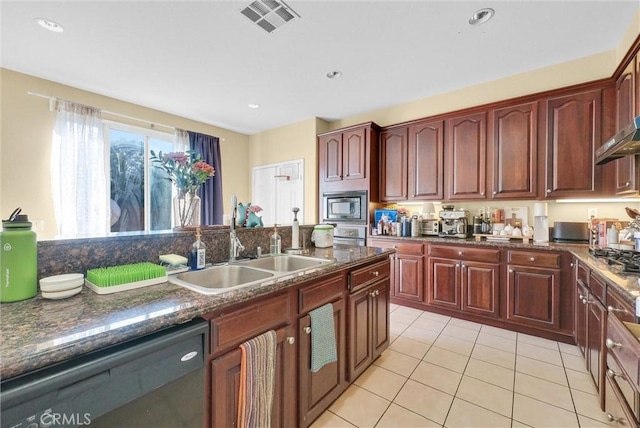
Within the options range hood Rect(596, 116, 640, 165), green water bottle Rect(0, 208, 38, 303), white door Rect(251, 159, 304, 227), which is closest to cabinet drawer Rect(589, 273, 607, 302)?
range hood Rect(596, 116, 640, 165)

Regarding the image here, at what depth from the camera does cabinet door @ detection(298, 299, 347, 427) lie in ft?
4.56

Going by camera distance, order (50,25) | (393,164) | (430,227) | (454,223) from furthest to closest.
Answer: (393,164), (430,227), (454,223), (50,25)

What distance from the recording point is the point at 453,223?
329cm

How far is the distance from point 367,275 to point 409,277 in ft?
5.33

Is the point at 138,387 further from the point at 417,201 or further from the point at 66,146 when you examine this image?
the point at 66,146

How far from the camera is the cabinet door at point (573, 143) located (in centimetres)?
249

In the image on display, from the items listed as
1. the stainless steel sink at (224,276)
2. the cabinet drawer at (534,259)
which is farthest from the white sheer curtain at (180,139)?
the cabinet drawer at (534,259)

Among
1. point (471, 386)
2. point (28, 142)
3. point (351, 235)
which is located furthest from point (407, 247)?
point (28, 142)

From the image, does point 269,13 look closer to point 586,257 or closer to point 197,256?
point 197,256

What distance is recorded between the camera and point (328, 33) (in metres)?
2.32

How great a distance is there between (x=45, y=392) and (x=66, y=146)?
12.5 feet

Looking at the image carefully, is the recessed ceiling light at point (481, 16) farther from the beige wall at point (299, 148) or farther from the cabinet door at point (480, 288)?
Answer: the beige wall at point (299, 148)

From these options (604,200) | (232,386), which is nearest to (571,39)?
(604,200)

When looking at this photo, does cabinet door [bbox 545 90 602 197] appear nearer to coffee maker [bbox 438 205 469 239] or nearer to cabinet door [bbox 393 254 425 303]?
coffee maker [bbox 438 205 469 239]
